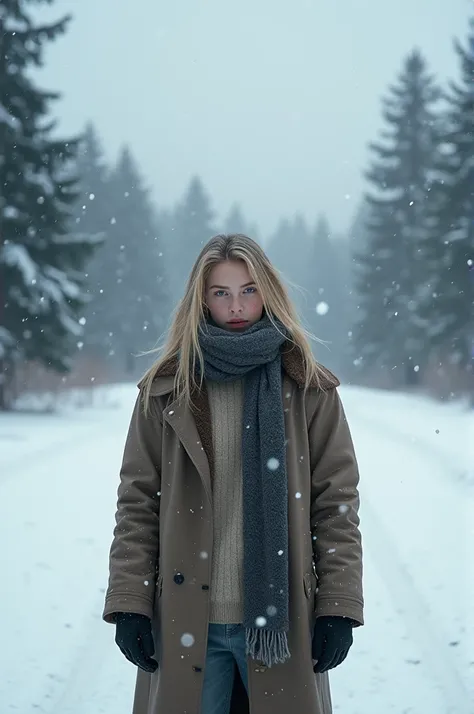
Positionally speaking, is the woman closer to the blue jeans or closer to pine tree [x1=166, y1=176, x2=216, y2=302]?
the blue jeans

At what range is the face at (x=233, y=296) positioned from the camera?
97.1 inches

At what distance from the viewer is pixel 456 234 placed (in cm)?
1997

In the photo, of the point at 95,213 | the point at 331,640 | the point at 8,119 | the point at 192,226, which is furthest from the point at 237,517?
the point at 192,226

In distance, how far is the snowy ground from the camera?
405 cm

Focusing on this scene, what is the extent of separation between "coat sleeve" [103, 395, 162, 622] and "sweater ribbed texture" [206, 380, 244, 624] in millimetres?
213

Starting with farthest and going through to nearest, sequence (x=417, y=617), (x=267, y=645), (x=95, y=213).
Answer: (x=95, y=213) < (x=417, y=617) < (x=267, y=645)

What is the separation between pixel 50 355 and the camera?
18.9 m

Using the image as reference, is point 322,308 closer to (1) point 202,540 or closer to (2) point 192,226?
(2) point 192,226

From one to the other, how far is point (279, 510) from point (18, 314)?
1746 cm

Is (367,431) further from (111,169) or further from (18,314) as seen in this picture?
(111,169)

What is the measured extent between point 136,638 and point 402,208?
2837 centimetres

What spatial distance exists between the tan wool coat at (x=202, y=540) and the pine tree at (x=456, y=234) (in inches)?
736

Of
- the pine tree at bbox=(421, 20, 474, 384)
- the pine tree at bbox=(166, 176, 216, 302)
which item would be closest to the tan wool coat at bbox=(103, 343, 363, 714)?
the pine tree at bbox=(421, 20, 474, 384)

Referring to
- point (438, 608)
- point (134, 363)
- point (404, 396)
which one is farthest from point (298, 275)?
point (438, 608)
